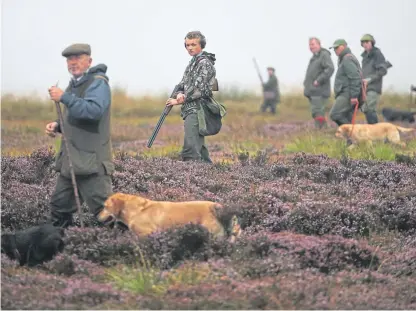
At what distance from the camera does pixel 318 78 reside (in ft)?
82.8

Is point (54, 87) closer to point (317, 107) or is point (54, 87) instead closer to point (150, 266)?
point (150, 266)

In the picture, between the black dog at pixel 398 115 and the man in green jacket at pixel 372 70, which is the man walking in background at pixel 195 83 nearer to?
the man in green jacket at pixel 372 70

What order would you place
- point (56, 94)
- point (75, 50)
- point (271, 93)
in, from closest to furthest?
point (56, 94)
point (75, 50)
point (271, 93)

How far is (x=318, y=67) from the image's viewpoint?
83.0 ft

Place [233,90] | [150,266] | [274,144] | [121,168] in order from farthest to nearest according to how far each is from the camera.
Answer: [233,90] < [274,144] < [121,168] < [150,266]

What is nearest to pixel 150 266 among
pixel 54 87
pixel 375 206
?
pixel 54 87

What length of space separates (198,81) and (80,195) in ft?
14.2

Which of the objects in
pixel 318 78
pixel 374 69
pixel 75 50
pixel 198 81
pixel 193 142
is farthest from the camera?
pixel 318 78

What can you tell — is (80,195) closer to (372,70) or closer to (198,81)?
(198,81)

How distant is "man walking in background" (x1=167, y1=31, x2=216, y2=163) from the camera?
13914mm

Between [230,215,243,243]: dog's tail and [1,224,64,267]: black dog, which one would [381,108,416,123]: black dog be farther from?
[1,224,64,267]: black dog

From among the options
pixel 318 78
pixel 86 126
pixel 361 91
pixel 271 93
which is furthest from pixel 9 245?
pixel 271 93

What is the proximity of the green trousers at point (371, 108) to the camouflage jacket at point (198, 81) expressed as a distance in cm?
766

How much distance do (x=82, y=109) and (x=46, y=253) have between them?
1362 mm
